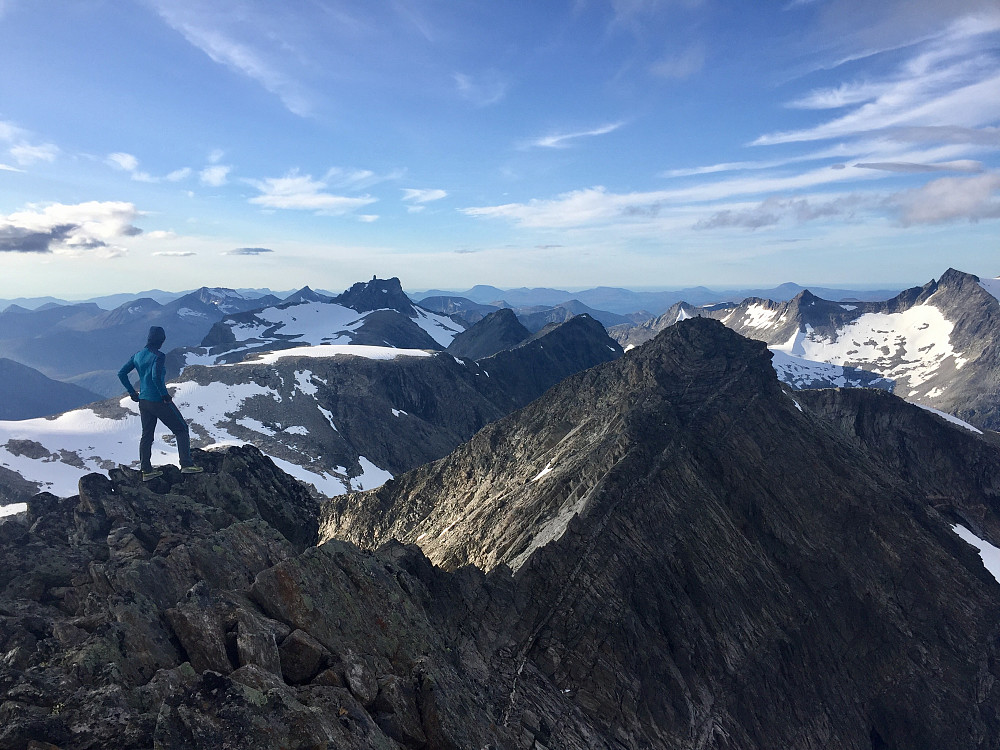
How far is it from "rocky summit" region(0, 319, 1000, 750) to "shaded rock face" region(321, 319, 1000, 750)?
219 mm

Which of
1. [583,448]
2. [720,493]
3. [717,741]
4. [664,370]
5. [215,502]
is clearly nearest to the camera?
[717,741]

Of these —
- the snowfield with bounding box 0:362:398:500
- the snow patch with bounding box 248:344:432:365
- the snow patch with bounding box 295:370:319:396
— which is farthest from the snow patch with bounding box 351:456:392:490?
the snow patch with bounding box 248:344:432:365

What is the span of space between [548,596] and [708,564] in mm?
14556

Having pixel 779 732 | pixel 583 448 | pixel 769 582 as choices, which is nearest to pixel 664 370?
pixel 583 448

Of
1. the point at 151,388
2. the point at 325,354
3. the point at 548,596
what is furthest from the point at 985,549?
the point at 325,354

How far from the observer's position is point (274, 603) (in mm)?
21922

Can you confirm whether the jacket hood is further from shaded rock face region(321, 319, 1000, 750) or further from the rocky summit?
shaded rock face region(321, 319, 1000, 750)

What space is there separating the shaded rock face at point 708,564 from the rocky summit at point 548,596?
0.72 ft

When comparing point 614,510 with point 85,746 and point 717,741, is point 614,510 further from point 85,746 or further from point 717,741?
point 85,746

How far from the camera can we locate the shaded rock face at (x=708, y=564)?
121 feet

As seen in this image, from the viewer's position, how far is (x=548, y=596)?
1497 inches

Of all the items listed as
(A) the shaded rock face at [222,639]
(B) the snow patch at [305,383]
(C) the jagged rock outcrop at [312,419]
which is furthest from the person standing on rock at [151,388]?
(B) the snow patch at [305,383]

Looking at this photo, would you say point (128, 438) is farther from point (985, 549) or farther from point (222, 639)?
point (985, 549)

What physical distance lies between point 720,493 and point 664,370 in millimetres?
18534
